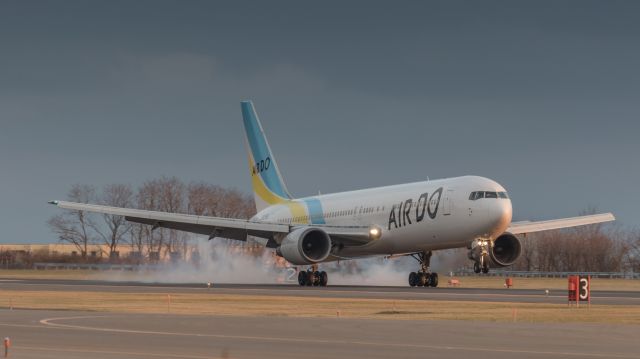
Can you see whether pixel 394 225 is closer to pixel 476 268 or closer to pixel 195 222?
pixel 476 268

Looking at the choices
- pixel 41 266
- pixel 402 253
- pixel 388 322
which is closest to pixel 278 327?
pixel 388 322

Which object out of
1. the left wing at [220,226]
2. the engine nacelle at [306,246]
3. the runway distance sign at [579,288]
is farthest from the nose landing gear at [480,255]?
the runway distance sign at [579,288]

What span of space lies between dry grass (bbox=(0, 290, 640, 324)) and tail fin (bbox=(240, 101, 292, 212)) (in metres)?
29.5

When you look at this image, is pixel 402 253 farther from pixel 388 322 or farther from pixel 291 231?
pixel 388 322

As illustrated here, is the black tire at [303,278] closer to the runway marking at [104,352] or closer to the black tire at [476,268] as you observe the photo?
the black tire at [476,268]

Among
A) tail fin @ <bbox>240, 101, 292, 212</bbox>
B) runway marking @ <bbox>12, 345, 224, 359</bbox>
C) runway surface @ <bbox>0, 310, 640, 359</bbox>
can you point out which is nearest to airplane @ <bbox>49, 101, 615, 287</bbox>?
tail fin @ <bbox>240, 101, 292, 212</bbox>

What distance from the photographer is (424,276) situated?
206ft

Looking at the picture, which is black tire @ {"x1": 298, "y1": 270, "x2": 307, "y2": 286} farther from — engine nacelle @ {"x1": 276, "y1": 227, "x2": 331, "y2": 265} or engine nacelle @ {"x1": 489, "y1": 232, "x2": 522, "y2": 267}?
engine nacelle @ {"x1": 489, "y1": 232, "x2": 522, "y2": 267}

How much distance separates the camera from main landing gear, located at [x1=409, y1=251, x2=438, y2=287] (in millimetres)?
62344

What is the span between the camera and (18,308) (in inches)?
1544

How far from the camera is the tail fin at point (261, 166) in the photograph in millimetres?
78438

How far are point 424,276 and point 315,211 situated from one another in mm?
11003

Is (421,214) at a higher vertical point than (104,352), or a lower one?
higher

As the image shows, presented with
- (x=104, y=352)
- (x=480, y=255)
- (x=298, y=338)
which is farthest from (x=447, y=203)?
(x=104, y=352)
